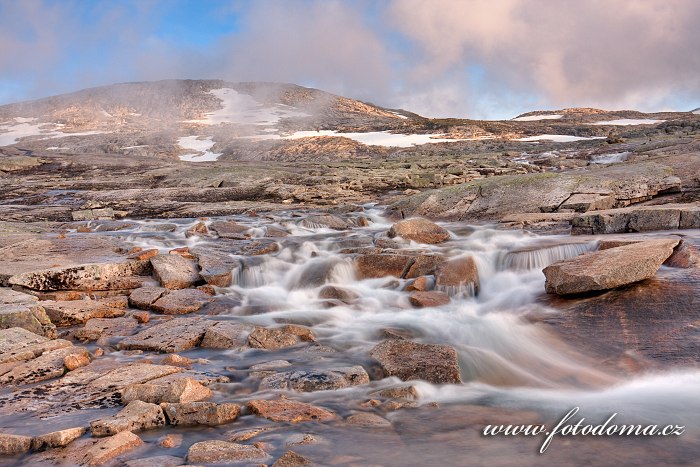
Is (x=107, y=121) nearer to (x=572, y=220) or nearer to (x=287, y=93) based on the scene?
(x=287, y=93)

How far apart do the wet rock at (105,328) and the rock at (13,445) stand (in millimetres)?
2939

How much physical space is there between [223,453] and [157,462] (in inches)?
16.1

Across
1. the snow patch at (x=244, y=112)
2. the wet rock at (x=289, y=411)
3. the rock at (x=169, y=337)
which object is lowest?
the wet rock at (x=289, y=411)

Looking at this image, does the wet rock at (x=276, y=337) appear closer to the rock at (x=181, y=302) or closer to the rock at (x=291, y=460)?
the rock at (x=181, y=302)

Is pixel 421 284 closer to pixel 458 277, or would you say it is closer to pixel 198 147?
pixel 458 277

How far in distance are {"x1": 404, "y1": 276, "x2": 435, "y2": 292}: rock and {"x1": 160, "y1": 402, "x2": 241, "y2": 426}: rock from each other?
458cm

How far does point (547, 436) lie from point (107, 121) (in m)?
82.1

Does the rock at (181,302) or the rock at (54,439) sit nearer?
the rock at (54,439)

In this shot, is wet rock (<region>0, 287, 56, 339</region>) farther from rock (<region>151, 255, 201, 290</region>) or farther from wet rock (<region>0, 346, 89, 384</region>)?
rock (<region>151, 255, 201, 290</region>)

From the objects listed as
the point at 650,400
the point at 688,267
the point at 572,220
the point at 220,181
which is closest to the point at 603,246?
the point at 688,267

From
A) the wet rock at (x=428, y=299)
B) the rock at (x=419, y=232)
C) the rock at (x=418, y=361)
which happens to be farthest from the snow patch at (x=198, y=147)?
the rock at (x=418, y=361)

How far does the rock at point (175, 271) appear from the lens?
8555 millimetres

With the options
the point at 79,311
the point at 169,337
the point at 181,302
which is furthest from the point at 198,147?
the point at 169,337

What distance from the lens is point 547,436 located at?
3.75 m
